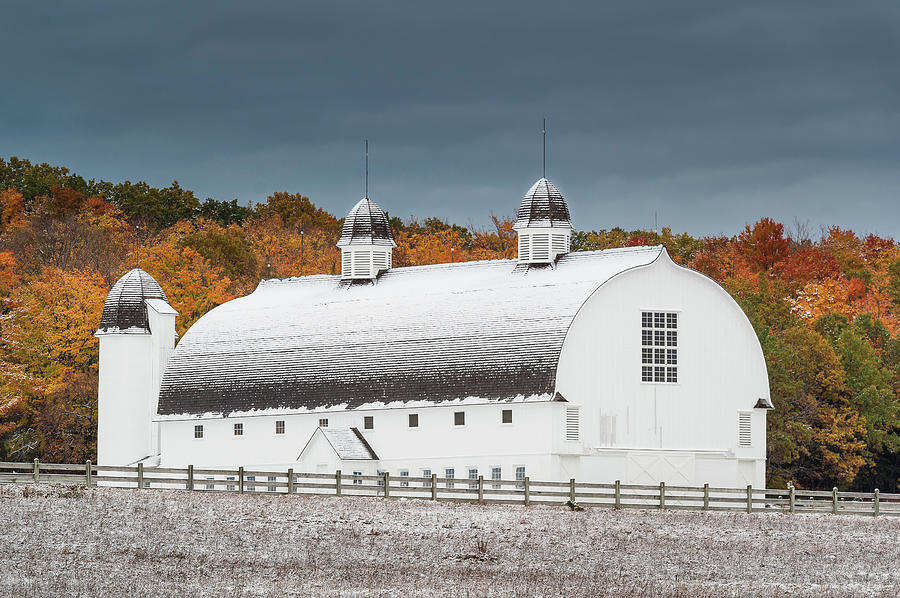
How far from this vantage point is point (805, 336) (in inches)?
2817

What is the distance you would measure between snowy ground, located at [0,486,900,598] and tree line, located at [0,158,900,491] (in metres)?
24.5

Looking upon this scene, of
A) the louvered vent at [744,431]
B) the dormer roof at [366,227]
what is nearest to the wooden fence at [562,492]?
the louvered vent at [744,431]

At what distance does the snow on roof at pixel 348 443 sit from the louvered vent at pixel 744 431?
1331 cm

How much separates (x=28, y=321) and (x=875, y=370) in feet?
135

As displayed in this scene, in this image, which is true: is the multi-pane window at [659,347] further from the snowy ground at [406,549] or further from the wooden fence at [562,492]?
the snowy ground at [406,549]

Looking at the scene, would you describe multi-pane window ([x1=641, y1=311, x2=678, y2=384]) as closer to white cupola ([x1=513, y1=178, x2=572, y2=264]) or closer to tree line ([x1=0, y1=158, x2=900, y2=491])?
white cupola ([x1=513, y1=178, x2=572, y2=264])

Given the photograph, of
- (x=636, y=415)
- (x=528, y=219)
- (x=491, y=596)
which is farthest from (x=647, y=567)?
(x=528, y=219)

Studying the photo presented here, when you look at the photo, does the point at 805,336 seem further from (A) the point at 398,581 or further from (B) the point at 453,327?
(A) the point at 398,581

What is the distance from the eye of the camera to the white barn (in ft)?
172

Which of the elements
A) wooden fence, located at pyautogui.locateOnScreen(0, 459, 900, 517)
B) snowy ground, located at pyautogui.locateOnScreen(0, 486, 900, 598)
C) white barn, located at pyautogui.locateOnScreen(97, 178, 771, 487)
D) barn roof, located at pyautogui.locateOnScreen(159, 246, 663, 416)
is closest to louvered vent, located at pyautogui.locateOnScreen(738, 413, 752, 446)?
white barn, located at pyautogui.locateOnScreen(97, 178, 771, 487)

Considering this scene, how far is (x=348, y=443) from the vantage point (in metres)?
55.2

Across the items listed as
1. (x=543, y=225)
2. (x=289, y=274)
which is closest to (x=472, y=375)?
(x=543, y=225)

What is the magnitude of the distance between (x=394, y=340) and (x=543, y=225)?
26.2 ft

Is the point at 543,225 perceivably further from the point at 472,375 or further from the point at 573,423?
the point at 573,423
